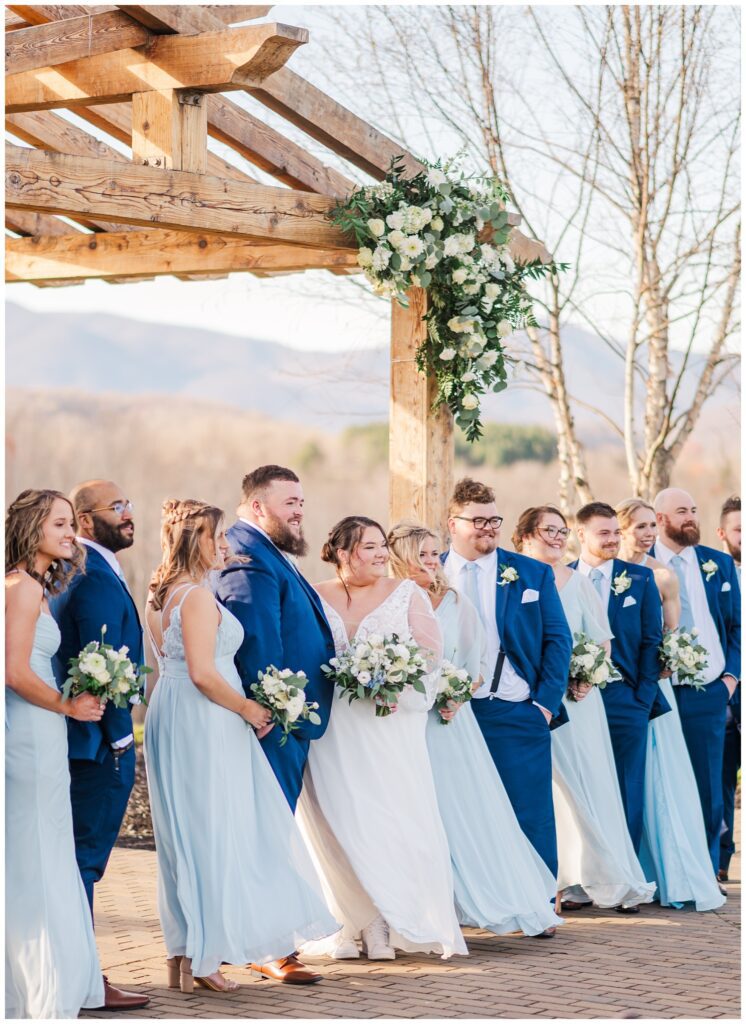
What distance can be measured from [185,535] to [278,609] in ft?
1.90

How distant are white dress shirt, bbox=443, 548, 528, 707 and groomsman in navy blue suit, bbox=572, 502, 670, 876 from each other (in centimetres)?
100

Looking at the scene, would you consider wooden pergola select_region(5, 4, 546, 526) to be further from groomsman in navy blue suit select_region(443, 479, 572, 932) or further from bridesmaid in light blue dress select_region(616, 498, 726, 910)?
bridesmaid in light blue dress select_region(616, 498, 726, 910)

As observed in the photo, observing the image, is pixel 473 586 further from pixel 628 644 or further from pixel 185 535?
pixel 185 535

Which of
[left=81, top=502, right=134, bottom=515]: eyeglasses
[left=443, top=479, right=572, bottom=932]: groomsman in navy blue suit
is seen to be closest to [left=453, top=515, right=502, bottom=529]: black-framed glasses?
[left=443, top=479, right=572, bottom=932]: groomsman in navy blue suit

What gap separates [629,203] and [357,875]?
7976 millimetres

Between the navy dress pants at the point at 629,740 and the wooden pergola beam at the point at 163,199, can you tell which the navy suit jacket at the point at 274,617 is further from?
the navy dress pants at the point at 629,740

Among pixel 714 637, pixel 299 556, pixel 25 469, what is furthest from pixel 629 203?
pixel 25 469

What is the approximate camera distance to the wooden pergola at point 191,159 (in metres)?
6.63

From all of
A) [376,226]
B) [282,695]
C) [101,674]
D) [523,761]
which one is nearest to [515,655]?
[523,761]

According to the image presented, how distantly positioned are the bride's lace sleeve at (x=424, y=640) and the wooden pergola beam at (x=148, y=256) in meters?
2.36

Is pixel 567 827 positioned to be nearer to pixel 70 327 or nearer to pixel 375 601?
pixel 375 601

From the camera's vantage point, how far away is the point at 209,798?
5.88 m

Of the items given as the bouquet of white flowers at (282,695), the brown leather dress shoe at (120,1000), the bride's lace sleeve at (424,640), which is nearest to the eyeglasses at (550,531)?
the bride's lace sleeve at (424,640)

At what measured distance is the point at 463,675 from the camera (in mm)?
6762
